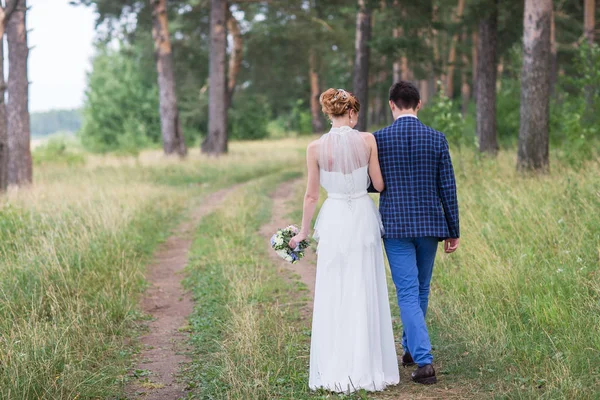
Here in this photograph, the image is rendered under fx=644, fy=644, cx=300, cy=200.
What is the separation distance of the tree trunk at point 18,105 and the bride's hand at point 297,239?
1234cm

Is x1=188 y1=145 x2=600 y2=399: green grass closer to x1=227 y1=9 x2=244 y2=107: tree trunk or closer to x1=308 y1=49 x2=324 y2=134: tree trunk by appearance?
x1=227 y1=9 x2=244 y2=107: tree trunk

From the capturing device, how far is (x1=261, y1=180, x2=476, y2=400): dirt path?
4.63 metres

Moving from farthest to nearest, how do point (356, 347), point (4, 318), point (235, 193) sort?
point (235, 193), point (4, 318), point (356, 347)

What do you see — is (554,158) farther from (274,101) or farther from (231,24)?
(274,101)

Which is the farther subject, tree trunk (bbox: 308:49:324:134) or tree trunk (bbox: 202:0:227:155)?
tree trunk (bbox: 308:49:324:134)

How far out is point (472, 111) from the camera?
2691cm

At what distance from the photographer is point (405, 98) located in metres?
4.93

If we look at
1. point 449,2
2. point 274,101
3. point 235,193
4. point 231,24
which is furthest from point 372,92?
point 235,193

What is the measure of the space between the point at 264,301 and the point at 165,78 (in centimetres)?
1760

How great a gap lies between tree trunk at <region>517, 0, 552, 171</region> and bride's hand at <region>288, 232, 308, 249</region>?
771cm

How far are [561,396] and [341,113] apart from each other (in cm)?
245

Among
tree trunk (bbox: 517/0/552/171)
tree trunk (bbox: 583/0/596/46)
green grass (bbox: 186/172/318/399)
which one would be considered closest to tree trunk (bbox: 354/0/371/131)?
tree trunk (bbox: 583/0/596/46)

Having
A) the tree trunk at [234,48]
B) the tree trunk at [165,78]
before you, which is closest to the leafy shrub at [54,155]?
the tree trunk at [165,78]

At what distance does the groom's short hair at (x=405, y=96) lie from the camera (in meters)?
4.91
